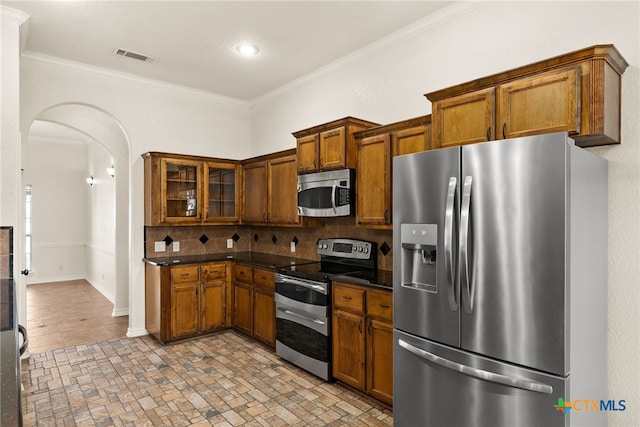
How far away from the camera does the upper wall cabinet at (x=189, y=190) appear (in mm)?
4453

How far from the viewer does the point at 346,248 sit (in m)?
3.83

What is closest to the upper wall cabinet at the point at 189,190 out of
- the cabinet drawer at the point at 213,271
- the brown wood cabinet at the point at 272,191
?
the brown wood cabinet at the point at 272,191

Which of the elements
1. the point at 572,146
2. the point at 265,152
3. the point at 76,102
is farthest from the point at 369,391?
the point at 76,102

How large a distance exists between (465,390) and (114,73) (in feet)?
15.7

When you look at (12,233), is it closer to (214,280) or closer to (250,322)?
(214,280)

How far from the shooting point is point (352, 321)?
9.93 ft

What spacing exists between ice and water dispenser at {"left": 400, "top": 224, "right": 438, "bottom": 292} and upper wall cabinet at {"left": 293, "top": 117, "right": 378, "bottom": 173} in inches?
52.1

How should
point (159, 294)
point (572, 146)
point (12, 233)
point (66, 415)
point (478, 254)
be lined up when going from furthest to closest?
point (159, 294) → point (12, 233) → point (66, 415) → point (478, 254) → point (572, 146)

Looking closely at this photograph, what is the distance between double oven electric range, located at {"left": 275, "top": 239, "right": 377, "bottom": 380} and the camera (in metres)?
3.24

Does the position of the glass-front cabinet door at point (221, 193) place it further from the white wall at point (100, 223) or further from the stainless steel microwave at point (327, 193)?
the white wall at point (100, 223)

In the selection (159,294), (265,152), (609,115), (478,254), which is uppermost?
(265,152)

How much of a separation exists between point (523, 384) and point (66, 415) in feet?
10.1

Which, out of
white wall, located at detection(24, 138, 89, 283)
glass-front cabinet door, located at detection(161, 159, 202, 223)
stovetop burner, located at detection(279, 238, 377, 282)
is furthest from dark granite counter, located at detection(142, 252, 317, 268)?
white wall, located at detection(24, 138, 89, 283)

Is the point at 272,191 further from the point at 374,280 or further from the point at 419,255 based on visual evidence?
the point at 419,255
